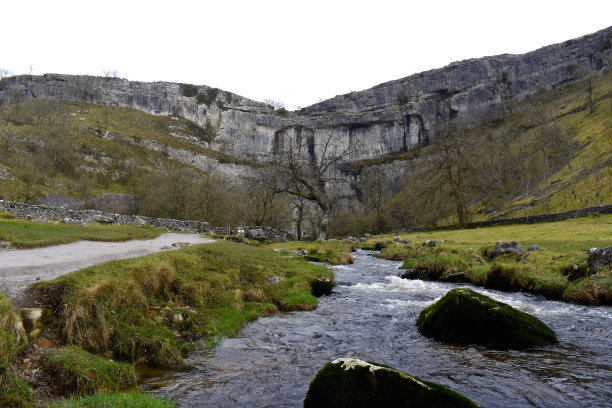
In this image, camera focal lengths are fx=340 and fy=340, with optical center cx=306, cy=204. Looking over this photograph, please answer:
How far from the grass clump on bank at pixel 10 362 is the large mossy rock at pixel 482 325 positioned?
29.2ft

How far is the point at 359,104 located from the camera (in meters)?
184

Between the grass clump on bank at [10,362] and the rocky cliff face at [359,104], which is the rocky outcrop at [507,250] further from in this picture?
the rocky cliff face at [359,104]

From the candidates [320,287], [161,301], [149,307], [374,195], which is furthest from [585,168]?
[149,307]

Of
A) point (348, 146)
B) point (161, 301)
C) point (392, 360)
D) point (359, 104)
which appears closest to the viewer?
point (392, 360)

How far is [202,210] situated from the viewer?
188 ft

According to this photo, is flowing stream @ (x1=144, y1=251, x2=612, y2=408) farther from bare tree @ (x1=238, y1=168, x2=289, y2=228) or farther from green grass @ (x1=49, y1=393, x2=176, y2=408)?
bare tree @ (x1=238, y1=168, x2=289, y2=228)

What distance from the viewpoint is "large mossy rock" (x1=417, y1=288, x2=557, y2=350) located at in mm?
8703

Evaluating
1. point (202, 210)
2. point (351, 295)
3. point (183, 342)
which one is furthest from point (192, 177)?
point (183, 342)

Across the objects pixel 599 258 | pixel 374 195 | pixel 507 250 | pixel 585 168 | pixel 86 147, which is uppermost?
pixel 86 147

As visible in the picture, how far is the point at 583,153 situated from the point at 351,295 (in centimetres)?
7950

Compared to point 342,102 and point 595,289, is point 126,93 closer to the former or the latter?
point 342,102

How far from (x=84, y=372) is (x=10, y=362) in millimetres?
1002

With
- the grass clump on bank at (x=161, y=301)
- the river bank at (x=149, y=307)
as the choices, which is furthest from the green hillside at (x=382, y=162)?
the river bank at (x=149, y=307)

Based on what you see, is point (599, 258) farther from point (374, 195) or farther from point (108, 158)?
point (108, 158)
